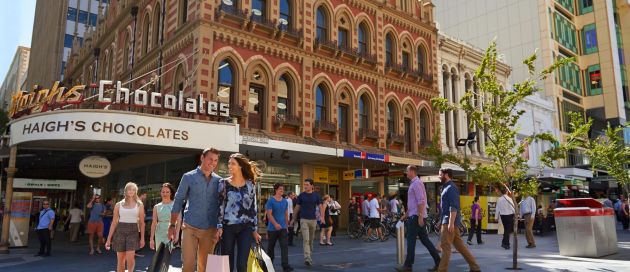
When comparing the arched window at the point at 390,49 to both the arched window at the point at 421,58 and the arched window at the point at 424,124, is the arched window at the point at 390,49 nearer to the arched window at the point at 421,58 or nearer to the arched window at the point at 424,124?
the arched window at the point at 421,58

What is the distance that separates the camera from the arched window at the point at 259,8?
19812 millimetres

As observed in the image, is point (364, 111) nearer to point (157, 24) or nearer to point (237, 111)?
point (237, 111)

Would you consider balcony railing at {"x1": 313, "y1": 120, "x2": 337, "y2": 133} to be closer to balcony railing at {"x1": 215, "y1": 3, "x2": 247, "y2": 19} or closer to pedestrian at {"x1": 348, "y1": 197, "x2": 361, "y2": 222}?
pedestrian at {"x1": 348, "y1": 197, "x2": 361, "y2": 222}

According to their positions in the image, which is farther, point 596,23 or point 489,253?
point 596,23

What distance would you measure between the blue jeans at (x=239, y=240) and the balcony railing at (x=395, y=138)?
61.0ft

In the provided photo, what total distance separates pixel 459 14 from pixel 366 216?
3704cm

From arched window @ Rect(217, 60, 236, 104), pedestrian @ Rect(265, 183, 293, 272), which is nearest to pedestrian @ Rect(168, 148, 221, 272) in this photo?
pedestrian @ Rect(265, 183, 293, 272)

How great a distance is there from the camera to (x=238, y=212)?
5.82m

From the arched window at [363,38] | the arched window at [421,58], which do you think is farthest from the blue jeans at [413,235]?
the arched window at [421,58]

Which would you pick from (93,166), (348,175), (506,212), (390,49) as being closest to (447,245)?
(506,212)

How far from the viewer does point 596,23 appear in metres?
46.6

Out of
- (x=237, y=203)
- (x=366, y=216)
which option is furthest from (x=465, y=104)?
(x=366, y=216)

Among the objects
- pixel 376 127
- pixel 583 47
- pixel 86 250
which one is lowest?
pixel 86 250

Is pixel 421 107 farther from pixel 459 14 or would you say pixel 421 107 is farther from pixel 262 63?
pixel 459 14
